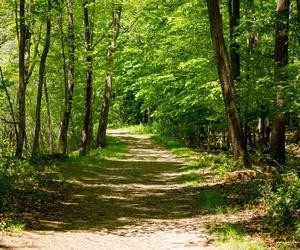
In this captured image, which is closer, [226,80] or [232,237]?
[232,237]

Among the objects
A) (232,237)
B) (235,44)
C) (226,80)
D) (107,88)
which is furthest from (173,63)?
(232,237)

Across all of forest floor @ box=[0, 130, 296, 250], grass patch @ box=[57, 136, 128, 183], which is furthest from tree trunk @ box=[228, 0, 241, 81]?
grass patch @ box=[57, 136, 128, 183]

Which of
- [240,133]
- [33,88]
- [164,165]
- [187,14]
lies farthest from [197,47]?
[33,88]

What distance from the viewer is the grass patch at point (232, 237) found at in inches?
274

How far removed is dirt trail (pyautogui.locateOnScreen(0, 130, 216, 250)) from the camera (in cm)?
768

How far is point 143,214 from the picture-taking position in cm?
1026

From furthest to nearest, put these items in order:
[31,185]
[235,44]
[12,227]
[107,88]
A: [107,88] → [235,44] → [31,185] → [12,227]

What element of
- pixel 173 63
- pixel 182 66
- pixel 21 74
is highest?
pixel 173 63

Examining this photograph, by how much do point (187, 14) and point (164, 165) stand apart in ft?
23.5

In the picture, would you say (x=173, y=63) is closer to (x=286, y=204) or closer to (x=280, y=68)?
(x=280, y=68)

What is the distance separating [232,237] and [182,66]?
13.0m

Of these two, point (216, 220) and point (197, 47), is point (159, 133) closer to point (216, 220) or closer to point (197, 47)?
point (197, 47)

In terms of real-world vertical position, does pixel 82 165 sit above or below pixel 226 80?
below

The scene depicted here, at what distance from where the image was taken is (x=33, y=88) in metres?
36.9
